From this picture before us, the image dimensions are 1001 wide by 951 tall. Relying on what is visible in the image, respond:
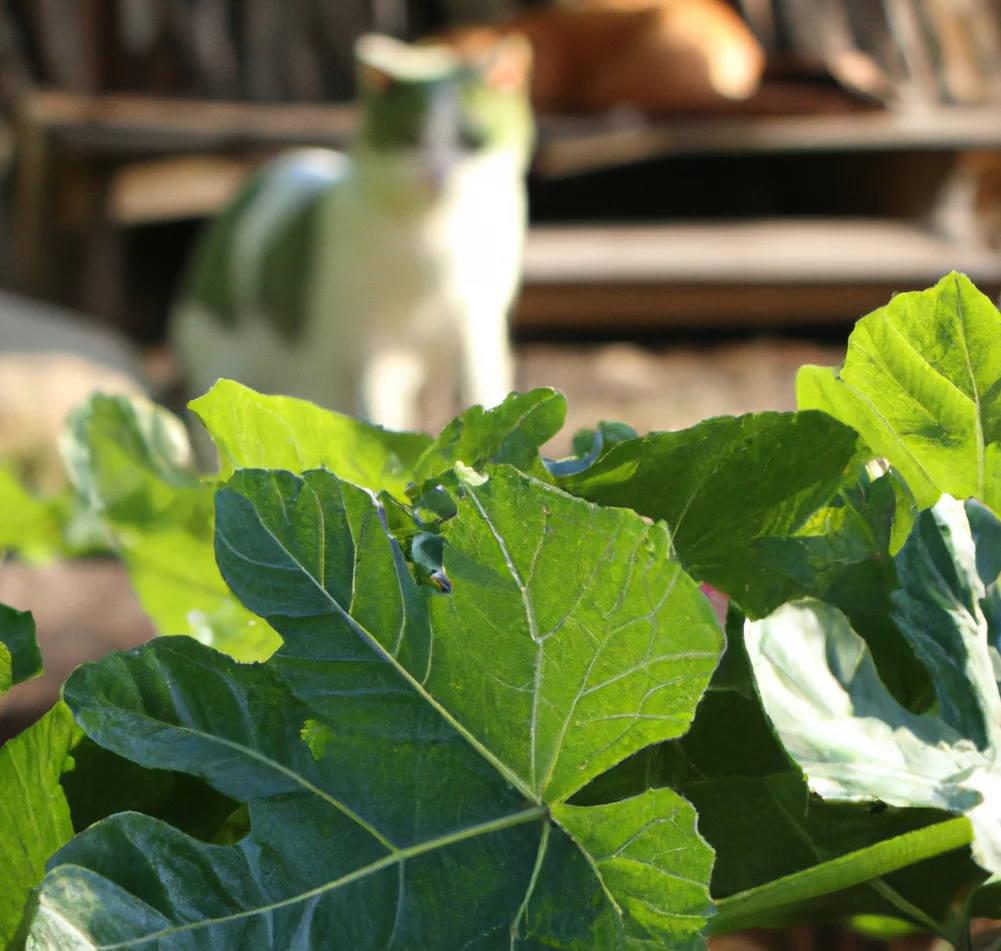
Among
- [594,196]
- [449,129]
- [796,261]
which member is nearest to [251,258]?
[449,129]

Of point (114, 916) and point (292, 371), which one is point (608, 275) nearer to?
point (292, 371)

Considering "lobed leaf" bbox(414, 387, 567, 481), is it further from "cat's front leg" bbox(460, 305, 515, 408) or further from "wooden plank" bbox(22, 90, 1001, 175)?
"wooden plank" bbox(22, 90, 1001, 175)

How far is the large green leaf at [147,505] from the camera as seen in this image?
314 millimetres

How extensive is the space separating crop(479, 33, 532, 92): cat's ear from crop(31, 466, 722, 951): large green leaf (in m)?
1.85

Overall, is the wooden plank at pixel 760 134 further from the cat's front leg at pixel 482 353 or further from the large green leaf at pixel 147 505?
the large green leaf at pixel 147 505

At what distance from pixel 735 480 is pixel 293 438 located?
0.08m

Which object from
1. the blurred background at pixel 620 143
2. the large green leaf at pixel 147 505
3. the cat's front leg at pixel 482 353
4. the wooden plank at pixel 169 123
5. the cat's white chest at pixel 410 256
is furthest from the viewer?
the blurred background at pixel 620 143

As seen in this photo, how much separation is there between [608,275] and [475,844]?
2.69 meters

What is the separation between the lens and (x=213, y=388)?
0.21m

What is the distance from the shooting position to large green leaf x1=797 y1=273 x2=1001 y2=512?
0.66 ft

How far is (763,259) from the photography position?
9.20 ft

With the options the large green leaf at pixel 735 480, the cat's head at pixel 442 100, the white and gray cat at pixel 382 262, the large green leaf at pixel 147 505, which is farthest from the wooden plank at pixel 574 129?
the large green leaf at pixel 735 480

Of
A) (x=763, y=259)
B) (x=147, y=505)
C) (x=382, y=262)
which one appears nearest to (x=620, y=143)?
(x=763, y=259)

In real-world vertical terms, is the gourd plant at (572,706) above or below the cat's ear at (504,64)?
below
